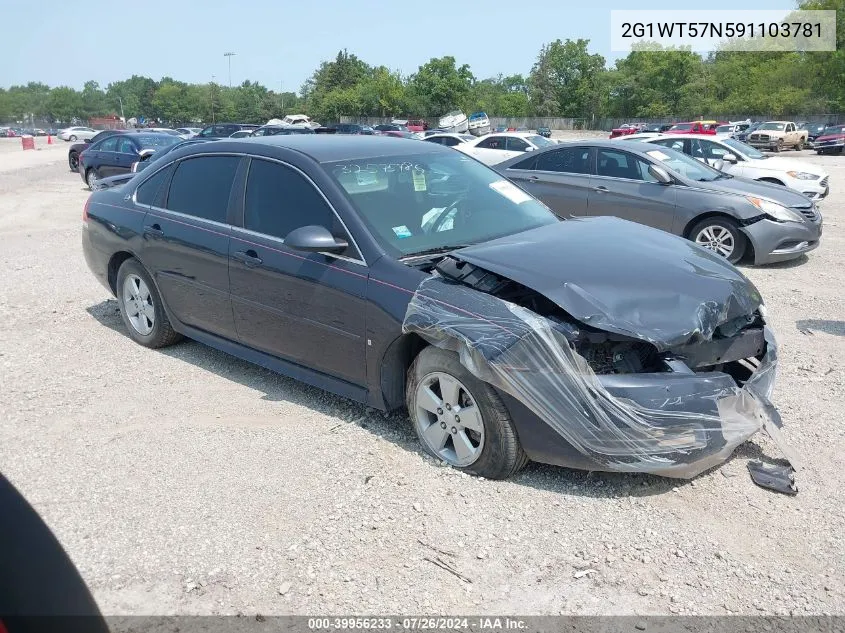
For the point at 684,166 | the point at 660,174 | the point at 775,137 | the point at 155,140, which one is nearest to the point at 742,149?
the point at 684,166

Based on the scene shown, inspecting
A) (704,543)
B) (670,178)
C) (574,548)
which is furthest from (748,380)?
(670,178)

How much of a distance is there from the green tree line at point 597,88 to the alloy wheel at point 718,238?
2566 inches

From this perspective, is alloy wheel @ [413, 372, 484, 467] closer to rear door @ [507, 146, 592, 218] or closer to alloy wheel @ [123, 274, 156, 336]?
alloy wheel @ [123, 274, 156, 336]

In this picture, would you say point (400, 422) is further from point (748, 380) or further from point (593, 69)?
point (593, 69)

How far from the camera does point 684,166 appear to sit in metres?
9.74

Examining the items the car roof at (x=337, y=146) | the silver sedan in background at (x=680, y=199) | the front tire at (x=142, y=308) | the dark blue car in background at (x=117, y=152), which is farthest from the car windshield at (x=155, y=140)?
the car roof at (x=337, y=146)

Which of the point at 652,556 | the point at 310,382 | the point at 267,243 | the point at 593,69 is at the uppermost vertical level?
the point at 593,69

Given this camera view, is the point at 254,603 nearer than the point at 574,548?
Yes

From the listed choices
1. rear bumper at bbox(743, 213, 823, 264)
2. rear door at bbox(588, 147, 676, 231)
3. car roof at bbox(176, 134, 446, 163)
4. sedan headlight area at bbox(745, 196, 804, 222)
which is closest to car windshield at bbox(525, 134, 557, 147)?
rear door at bbox(588, 147, 676, 231)

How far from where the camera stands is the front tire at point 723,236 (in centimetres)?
901

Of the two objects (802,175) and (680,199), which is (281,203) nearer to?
(680,199)

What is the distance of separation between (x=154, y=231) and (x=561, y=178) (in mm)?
6015

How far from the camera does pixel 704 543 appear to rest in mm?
3295

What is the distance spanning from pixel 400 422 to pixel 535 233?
1.45 m
